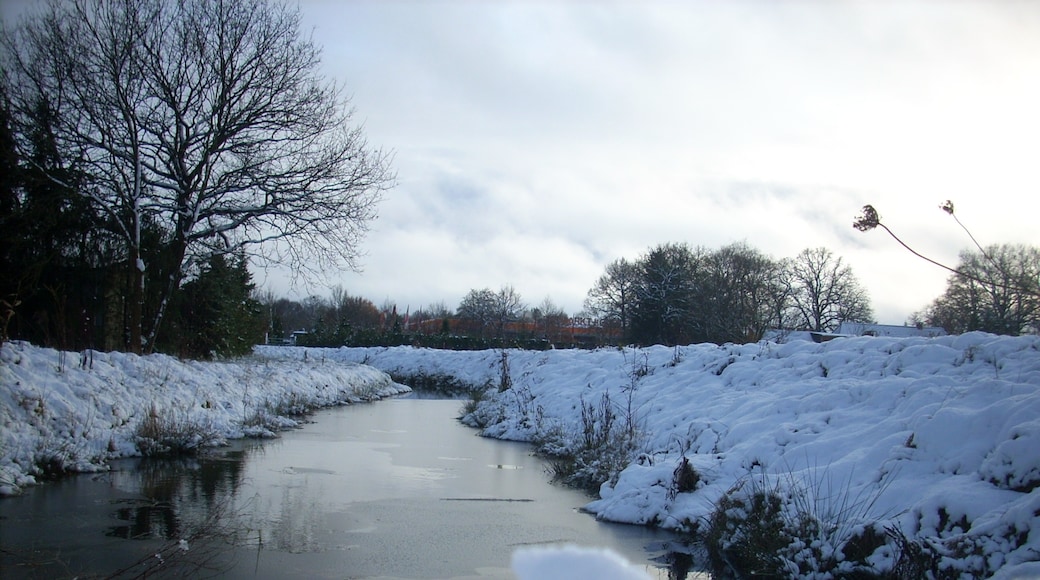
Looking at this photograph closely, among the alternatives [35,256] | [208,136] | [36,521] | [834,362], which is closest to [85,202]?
[35,256]

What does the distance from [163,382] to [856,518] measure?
1260 cm

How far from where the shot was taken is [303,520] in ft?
25.0

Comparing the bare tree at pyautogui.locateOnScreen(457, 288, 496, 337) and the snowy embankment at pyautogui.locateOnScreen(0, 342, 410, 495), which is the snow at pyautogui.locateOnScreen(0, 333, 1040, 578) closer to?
the snowy embankment at pyautogui.locateOnScreen(0, 342, 410, 495)

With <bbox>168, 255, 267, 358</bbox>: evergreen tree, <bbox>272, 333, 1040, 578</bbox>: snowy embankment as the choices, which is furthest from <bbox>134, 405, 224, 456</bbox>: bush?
<bbox>168, 255, 267, 358</bbox>: evergreen tree

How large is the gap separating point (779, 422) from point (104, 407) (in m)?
10.5

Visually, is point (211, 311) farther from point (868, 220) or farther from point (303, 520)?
point (868, 220)

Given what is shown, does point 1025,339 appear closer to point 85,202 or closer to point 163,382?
point 163,382

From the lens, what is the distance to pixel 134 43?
697 inches

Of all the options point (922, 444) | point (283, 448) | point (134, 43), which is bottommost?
point (283, 448)

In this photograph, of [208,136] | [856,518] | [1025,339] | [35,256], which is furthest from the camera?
[208,136]

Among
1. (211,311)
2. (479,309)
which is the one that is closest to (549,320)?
(479,309)

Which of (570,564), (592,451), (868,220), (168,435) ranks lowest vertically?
(570,564)

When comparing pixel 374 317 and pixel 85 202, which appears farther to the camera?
pixel 374 317

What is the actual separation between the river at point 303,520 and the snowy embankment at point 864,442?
1.15m
